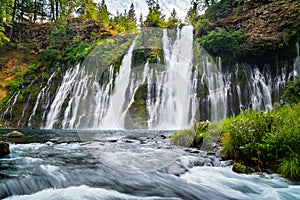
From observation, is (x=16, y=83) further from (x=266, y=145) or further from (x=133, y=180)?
(x=266, y=145)

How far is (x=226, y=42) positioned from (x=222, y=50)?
857 mm

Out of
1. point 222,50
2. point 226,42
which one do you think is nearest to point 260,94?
point 222,50

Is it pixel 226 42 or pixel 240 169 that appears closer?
pixel 240 169

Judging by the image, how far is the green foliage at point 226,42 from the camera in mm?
17188

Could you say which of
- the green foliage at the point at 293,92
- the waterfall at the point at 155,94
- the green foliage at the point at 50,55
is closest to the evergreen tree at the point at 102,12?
the green foliage at the point at 50,55

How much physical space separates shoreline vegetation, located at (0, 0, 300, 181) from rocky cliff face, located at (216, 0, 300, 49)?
7 cm

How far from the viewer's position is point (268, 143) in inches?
157

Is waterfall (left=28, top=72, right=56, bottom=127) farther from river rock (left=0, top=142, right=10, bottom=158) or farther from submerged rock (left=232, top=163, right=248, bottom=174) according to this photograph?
submerged rock (left=232, top=163, right=248, bottom=174)

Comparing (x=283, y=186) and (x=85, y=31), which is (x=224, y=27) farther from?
(x=283, y=186)

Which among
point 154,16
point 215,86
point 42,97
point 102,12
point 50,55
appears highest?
point 102,12

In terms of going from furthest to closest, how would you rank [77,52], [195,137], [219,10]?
[77,52], [219,10], [195,137]

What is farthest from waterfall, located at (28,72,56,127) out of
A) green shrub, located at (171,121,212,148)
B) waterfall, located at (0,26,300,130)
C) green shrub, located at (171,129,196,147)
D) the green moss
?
green shrub, located at (171,121,212,148)

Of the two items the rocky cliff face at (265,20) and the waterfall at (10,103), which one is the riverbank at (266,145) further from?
the waterfall at (10,103)

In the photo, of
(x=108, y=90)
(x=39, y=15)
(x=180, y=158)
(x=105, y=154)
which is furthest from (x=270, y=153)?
(x=39, y=15)
